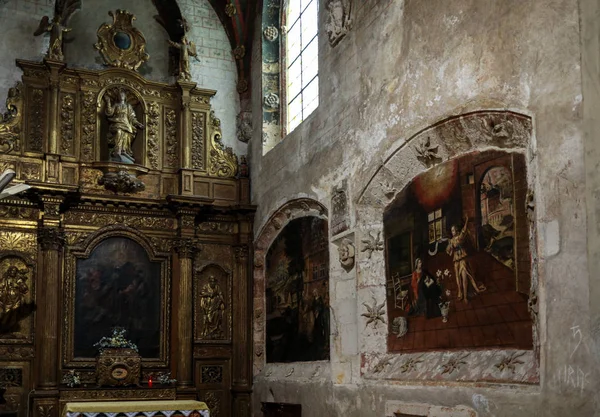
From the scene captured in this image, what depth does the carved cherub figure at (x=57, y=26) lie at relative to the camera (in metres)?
13.5

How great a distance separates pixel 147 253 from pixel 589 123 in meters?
8.85

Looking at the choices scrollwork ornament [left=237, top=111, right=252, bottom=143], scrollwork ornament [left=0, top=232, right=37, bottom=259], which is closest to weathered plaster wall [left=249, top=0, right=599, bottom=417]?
scrollwork ornament [left=237, top=111, right=252, bottom=143]

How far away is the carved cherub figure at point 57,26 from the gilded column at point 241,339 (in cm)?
445

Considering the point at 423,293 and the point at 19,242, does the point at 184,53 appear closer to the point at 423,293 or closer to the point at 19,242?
the point at 19,242

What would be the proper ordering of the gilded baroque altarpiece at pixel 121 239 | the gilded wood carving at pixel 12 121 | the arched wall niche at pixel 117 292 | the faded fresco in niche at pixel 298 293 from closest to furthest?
the faded fresco in niche at pixel 298 293 → the gilded baroque altarpiece at pixel 121 239 → the arched wall niche at pixel 117 292 → the gilded wood carving at pixel 12 121

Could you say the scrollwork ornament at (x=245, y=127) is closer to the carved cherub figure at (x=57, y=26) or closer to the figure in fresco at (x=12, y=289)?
the carved cherub figure at (x=57, y=26)

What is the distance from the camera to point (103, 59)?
1419 centimetres

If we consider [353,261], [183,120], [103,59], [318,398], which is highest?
[103,59]

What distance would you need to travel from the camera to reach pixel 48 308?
41.4 feet

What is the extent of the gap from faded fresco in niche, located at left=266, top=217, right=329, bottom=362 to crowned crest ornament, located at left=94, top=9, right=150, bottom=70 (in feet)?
13.5

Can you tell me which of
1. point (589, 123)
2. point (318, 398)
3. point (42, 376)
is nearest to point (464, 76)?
point (589, 123)

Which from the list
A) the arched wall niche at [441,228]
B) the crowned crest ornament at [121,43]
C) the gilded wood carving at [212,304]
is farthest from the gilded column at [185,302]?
the arched wall niche at [441,228]

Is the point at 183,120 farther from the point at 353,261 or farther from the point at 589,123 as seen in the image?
the point at 589,123

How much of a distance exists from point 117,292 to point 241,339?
2.24m
